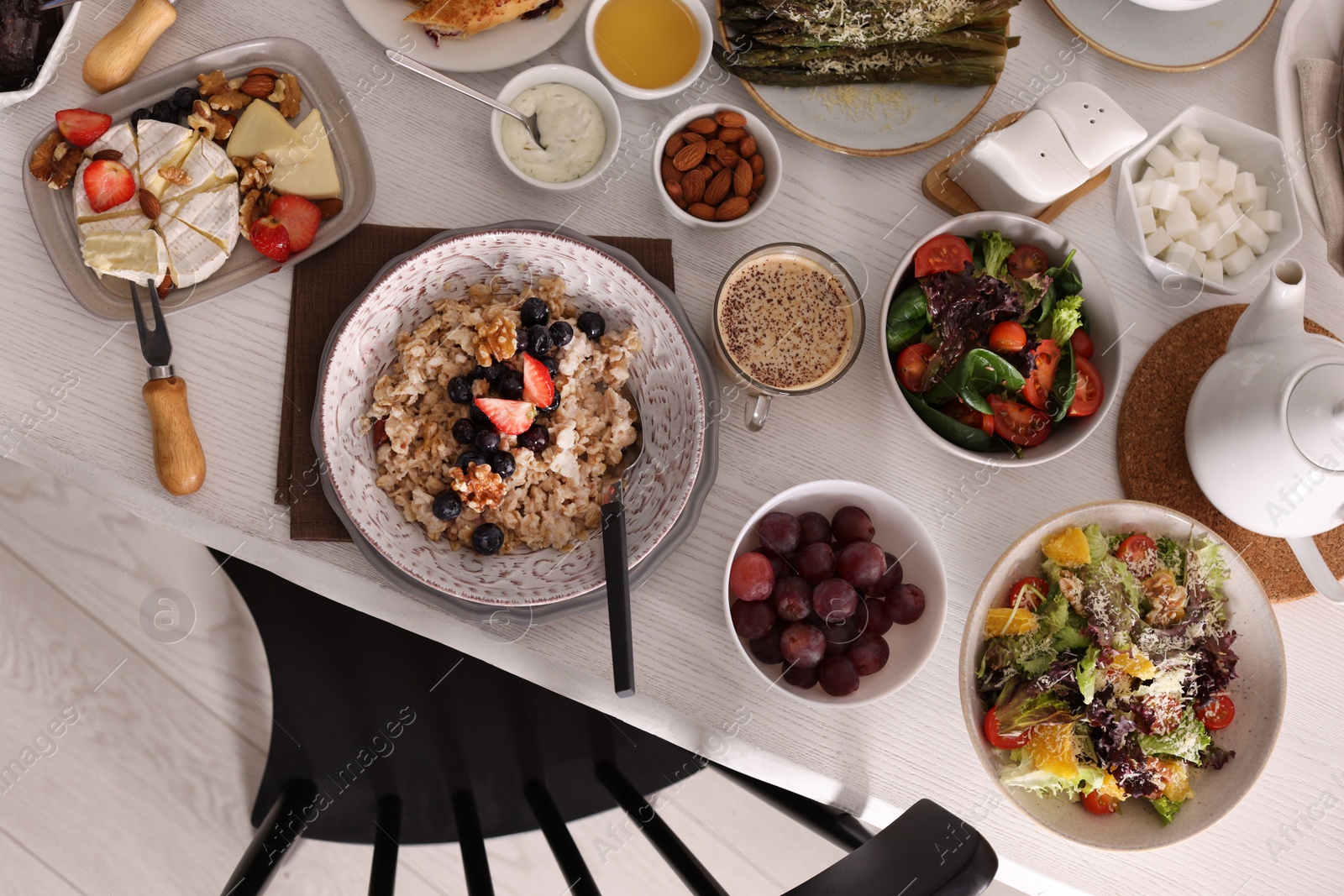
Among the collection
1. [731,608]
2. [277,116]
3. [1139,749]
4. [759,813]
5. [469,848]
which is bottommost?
[759,813]

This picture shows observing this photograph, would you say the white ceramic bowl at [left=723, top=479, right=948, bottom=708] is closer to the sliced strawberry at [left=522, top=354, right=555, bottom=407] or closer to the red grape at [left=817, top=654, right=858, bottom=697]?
the red grape at [left=817, top=654, right=858, bottom=697]

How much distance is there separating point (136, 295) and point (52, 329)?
5.7 inches

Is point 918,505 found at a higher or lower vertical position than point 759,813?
higher

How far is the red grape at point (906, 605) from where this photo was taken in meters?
1.10

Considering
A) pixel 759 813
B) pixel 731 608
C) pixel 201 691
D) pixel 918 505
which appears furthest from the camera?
pixel 759 813

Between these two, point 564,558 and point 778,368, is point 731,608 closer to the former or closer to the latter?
point 564,558

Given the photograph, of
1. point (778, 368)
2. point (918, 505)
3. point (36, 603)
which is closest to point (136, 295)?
point (778, 368)

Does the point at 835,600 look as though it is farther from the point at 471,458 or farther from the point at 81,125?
Answer: the point at 81,125

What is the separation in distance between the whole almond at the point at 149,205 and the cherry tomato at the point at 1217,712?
1.59 m

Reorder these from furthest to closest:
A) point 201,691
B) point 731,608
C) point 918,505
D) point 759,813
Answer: point 759,813 < point 201,691 < point 918,505 < point 731,608

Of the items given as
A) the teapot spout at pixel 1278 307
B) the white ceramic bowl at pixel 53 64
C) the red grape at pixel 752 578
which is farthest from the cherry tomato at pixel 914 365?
the white ceramic bowl at pixel 53 64

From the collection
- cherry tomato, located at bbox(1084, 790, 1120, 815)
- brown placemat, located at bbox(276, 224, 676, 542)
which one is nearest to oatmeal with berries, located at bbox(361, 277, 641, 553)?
brown placemat, located at bbox(276, 224, 676, 542)

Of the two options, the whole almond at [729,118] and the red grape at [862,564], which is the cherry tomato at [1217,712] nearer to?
the red grape at [862,564]

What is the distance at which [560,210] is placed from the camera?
1247 mm
